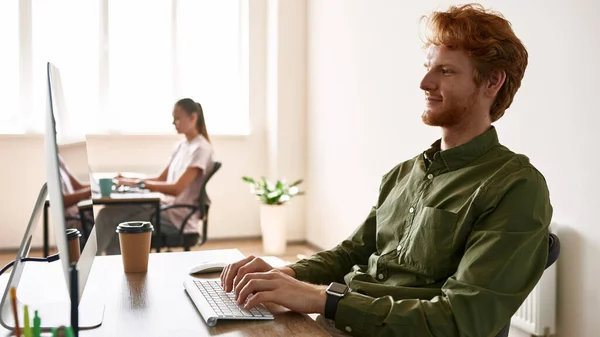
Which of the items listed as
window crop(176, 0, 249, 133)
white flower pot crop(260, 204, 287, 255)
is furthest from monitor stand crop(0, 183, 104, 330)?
window crop(176, 0, 249, 133)

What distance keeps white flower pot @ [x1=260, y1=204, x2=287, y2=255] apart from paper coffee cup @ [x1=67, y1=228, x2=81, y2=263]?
4428mm

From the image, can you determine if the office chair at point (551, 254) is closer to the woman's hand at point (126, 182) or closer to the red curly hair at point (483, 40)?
the red curly hair at point (483, 40)

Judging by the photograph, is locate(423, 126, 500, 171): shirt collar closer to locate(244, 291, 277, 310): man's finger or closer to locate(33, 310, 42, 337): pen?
locate(244, 291, 277, 310): man's finger

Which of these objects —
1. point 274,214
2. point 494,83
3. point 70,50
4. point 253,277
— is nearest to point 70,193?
point 253,277

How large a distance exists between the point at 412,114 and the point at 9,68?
3600 mm

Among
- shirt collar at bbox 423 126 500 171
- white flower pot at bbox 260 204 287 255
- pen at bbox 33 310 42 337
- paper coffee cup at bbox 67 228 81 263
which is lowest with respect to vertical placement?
white flower pot at bbox 260 204 287 255

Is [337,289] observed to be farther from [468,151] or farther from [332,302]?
[468,151]

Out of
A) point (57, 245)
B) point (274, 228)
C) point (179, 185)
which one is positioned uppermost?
point (57, 245)

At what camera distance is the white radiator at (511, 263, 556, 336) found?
2.79 m

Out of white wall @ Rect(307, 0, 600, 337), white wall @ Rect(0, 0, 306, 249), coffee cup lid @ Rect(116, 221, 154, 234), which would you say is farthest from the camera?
white wall @ Rect(0, 0, 306, 249)

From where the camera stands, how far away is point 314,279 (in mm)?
1745

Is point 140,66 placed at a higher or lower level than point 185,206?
higher

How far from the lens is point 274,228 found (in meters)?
5.62

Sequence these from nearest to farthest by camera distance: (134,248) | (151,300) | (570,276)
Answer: (151,300)
(134,248)
(570,276)
